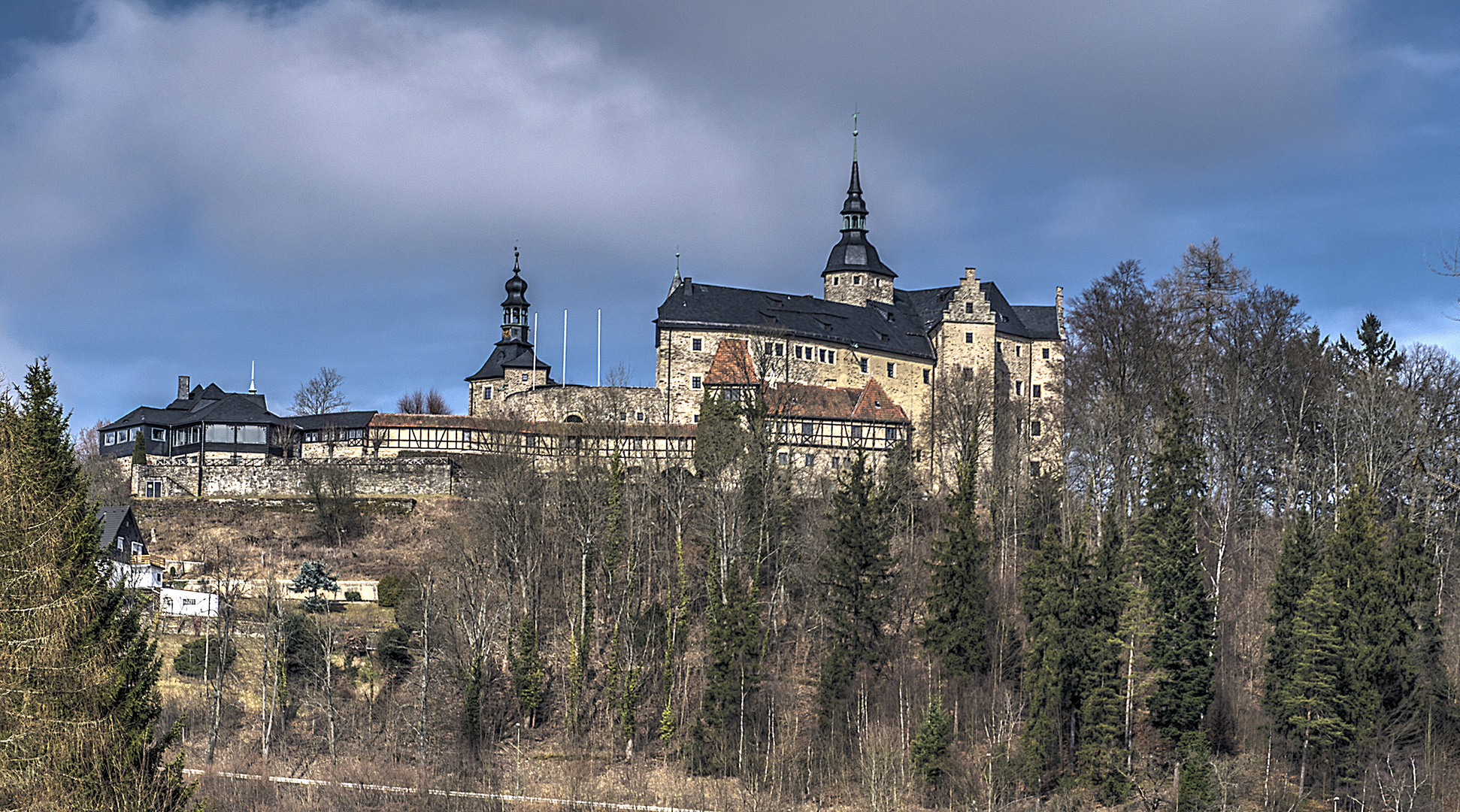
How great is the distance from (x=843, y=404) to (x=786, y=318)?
23.7ft

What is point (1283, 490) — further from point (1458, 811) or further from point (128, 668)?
point (128, 668)

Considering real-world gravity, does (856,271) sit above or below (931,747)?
above

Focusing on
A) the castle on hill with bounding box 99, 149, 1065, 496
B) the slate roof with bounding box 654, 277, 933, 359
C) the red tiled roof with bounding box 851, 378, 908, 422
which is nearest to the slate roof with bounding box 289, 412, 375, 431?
the castle on hill with bounding box 99, 149, 1065, 496

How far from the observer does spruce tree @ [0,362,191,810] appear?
67.5ft

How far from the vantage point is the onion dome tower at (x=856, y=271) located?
7994 centimetres

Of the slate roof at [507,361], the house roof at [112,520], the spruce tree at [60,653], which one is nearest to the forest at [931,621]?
the house roof at [112,520]

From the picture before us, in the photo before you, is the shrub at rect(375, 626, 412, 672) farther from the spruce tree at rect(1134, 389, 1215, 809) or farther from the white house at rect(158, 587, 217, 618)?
the spruce tree at rect(1134, 389, 1215, 809)

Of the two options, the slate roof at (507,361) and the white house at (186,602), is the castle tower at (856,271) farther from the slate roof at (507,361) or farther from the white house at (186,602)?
the white house at (186,602)

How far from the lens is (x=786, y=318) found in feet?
238

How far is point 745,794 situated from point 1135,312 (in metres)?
25.0

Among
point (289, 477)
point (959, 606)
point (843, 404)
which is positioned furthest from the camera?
point (843, 404)

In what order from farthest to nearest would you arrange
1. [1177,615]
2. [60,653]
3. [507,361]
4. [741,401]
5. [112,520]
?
[507,361] < [741,401] < [112,520] < [1177,615] < [60,653]

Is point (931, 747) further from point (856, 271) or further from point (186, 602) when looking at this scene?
point (856, 271)

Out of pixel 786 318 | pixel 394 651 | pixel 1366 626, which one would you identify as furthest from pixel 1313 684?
pixel 786 318
